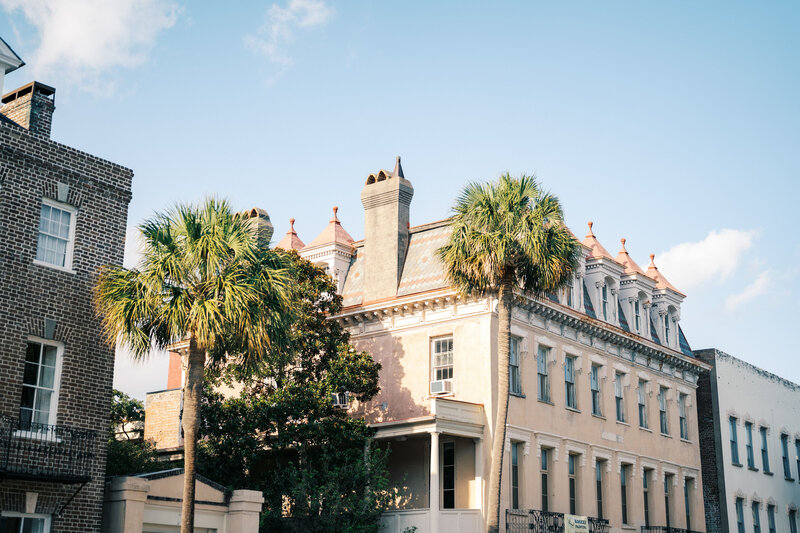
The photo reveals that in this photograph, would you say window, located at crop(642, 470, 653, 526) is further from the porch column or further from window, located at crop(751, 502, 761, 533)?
the porch column

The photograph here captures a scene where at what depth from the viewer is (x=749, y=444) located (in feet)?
152

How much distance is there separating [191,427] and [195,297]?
117 inches

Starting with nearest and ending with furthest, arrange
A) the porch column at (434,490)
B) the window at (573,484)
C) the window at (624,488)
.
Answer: the porch column at (434,490), the window at (573,484), the window at (624,488)

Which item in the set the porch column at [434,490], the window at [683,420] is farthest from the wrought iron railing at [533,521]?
the window at [683,420]

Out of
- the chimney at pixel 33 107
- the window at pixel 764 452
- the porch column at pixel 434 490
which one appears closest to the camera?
the chimney at pixel 33 107

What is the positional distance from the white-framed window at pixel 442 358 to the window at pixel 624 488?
9.25 m

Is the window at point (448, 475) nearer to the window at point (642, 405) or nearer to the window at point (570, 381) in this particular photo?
the window at point (570, 381)

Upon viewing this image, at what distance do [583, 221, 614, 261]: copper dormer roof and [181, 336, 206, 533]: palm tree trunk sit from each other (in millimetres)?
20358

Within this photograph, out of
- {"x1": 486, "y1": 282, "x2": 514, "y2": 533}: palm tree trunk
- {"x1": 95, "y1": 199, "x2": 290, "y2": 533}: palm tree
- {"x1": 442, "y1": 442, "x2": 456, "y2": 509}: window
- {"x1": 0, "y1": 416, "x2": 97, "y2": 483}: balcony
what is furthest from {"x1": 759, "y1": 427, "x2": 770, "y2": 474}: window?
{"x1": 0, "y1": 416, "x2": 97, "y2": 483}: balcony

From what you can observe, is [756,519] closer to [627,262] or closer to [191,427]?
[627,262]

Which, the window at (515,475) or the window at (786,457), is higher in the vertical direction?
the window at (786,457)

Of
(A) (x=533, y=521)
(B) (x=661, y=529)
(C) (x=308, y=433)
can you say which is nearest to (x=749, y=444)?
(B) (x=661, y=529)

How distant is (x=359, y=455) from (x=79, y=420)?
A: 11.0 meters

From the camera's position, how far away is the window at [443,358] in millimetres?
33312
